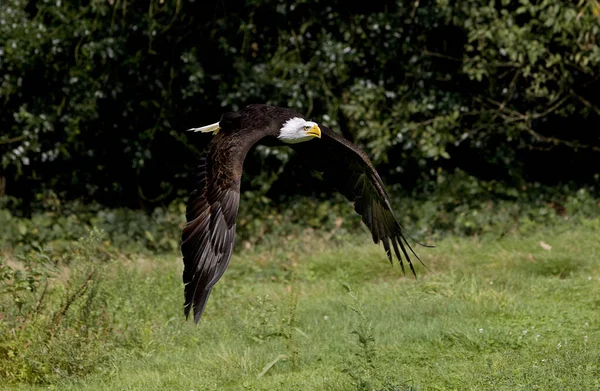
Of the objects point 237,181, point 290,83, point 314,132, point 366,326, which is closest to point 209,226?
point 237,181

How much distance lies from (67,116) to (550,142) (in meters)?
5.54

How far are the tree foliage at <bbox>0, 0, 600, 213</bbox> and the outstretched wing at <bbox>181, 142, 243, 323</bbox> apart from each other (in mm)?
5402

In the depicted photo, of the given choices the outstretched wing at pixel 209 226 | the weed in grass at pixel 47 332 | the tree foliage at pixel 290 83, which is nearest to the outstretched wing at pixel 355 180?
the outstretched wing at pixel 209 226

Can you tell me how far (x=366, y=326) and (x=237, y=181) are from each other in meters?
1.02

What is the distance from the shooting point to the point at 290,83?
420 inches

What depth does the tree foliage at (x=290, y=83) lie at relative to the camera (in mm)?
10508

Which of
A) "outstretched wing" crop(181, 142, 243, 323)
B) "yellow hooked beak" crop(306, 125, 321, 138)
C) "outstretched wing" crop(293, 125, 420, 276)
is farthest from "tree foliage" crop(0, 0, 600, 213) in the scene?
"outstretched wing" crop(181, 142, 243, 323)

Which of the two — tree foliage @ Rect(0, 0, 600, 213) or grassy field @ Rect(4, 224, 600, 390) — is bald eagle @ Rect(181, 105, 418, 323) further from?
tree foliage @ Rect(0, 0, 600, 213)

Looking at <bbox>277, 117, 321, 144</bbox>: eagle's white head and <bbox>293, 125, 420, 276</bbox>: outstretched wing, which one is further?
<bbox>293, 125, 420, 276</bbox>: outstretched wing

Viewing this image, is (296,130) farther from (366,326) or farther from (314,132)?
(366,326)

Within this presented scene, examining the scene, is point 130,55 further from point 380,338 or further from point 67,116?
point 380,338

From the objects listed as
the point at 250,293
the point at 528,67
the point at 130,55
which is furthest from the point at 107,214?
the point at 528,67

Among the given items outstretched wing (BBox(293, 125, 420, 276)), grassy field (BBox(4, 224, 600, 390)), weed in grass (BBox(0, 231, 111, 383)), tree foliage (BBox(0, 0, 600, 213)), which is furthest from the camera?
tree foliage (BBox(0, 0, 600, 213))

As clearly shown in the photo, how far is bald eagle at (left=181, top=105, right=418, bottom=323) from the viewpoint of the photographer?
4879 mm
